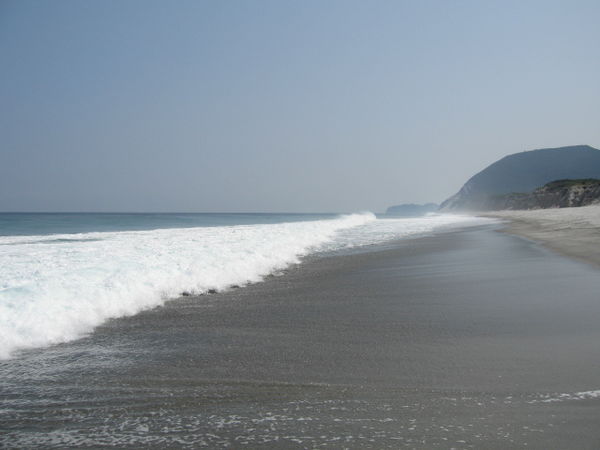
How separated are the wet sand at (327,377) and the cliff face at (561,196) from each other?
214 feet

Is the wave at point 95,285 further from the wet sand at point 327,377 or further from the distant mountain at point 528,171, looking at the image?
the distant mountain at point 528,171

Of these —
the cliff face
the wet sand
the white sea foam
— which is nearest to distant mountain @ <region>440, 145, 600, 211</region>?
the cliff face

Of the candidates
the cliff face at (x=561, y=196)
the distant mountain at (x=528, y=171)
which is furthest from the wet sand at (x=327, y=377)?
Result: the distant mountain at (x=528, y=171)

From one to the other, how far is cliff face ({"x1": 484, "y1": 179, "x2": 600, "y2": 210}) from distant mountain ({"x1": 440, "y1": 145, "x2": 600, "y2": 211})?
199 feet

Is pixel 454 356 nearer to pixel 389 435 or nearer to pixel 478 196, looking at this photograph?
pixel 389 435

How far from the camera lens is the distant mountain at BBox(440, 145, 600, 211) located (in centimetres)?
16700

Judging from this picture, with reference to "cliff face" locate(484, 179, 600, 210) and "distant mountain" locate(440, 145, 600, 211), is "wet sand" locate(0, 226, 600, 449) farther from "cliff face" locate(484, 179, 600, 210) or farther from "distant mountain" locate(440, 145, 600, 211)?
"distant mountain" locate(440, 145, 600, 211)

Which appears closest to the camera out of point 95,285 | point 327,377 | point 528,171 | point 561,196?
point 327,377

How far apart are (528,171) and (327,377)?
659 ft

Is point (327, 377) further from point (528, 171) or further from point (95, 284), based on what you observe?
point (528, 171)

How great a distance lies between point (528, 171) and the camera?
18000cm

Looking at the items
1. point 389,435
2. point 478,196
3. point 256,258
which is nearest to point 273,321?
point 389,435

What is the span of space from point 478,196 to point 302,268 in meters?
172

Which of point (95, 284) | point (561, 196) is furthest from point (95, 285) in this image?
point (561, 196)
